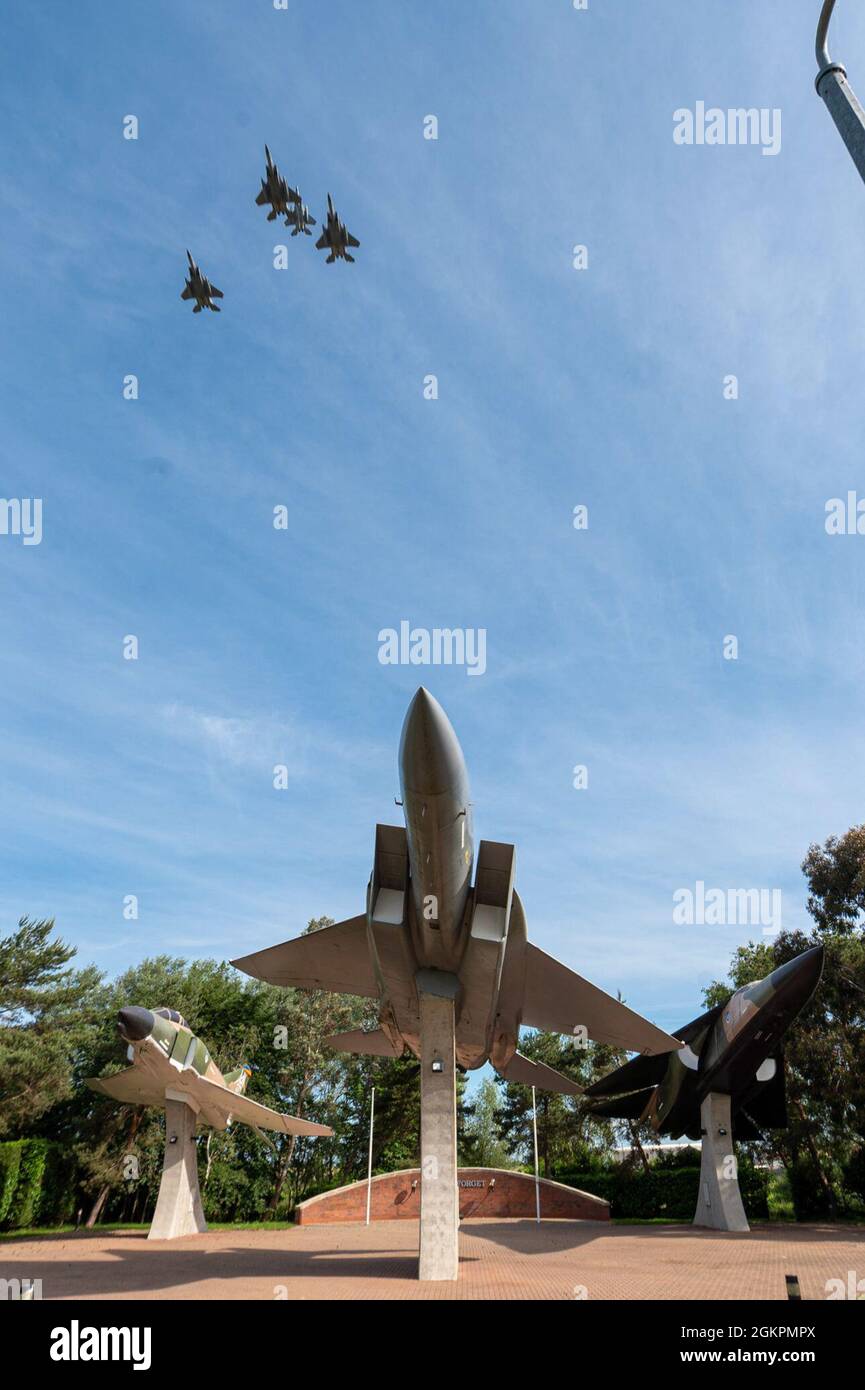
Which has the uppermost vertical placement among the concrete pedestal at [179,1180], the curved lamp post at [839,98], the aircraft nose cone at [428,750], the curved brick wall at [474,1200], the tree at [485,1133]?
the curved lamp post at [839,98]

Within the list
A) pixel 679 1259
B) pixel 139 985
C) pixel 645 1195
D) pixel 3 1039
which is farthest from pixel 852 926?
pixel 139 985

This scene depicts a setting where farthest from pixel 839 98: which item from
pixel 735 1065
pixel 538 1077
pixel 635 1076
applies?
pixel 635 1076

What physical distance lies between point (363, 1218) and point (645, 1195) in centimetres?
1200

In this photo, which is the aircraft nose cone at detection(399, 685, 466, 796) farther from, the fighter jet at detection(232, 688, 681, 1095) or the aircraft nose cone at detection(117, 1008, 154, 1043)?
the aircraft nose cone at detection(117, 1008, 154, 1043)

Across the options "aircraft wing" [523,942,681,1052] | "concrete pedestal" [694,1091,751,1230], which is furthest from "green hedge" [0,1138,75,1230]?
"concrete pedestal" [694,1091,751,1230]

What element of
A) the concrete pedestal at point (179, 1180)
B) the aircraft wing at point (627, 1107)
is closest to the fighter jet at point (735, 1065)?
the aircraft wing at point (627, 1107)

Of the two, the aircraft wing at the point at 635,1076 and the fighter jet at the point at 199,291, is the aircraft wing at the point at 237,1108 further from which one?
the fighter jet at the point at 199,291

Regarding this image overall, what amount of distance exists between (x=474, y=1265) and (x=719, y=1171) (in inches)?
447

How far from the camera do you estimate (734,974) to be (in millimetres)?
35875

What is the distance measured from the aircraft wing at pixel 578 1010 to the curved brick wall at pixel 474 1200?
20.3 m

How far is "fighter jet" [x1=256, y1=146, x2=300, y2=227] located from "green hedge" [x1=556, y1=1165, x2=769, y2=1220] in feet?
123

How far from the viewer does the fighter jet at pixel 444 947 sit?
442 inches

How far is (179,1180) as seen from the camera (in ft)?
82.0
